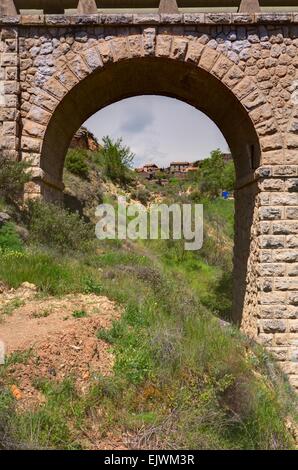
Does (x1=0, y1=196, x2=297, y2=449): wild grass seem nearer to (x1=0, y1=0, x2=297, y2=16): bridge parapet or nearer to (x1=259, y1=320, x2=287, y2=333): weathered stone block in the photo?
(x1=259, y1=320, x2=287, y2=333): weathered stone block

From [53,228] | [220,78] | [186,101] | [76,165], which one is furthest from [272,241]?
[76,165]

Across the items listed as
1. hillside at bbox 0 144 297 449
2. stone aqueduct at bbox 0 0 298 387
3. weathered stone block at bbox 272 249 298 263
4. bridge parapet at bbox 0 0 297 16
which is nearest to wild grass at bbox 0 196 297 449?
hillside at bbox 0 144 297 449

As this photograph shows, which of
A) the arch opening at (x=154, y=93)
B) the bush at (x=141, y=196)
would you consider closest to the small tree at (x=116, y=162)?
the bush at (x=141, y=196)

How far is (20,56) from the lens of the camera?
8.56m

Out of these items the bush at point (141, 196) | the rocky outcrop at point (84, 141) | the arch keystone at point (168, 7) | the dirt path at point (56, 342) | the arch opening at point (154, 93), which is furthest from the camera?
the rocky outcrop at point (84, 141)

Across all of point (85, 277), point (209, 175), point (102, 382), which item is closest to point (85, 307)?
point (85, 277)

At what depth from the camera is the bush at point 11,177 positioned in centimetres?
803

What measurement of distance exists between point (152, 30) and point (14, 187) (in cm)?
392

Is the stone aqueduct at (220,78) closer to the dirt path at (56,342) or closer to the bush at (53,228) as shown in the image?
the bush at (53,228)

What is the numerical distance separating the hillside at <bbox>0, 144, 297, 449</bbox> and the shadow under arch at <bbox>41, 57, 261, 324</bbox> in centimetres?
211

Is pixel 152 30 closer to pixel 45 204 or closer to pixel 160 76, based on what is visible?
pixel 160 76

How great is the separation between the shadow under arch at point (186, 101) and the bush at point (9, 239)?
50.5 inches

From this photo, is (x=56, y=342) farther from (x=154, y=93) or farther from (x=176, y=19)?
(x=154, y=93)

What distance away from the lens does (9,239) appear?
757 cm
